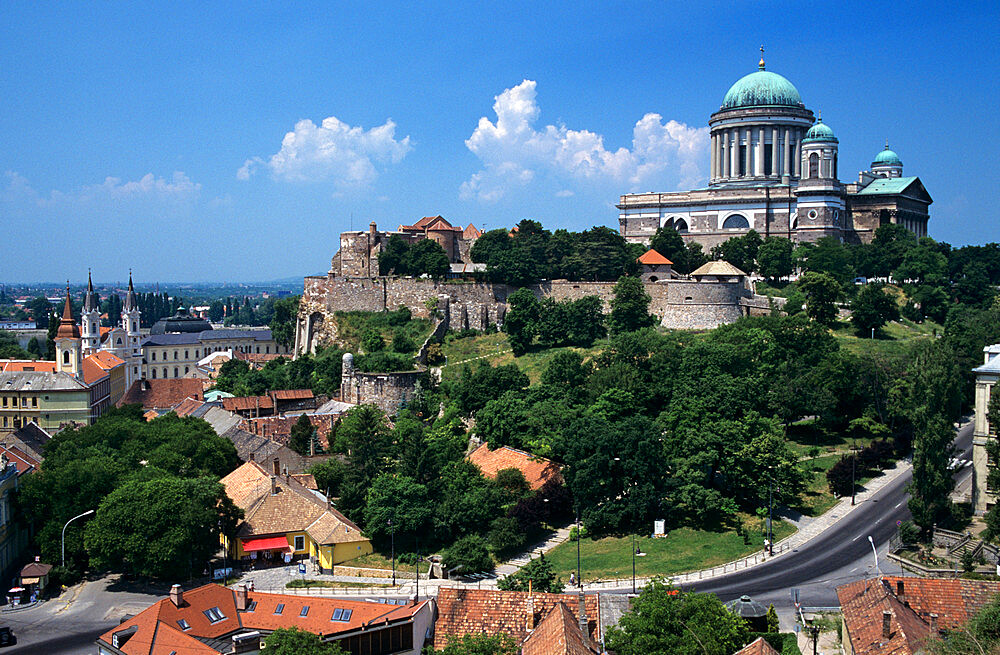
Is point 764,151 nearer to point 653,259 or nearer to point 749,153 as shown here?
point 749,153

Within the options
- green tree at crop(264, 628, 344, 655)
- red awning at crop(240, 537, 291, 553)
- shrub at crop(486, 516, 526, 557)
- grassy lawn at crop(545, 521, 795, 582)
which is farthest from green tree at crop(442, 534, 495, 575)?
green tree at crop(264, 628, 344, 655)

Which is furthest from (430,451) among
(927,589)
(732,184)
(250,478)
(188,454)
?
(732,184)

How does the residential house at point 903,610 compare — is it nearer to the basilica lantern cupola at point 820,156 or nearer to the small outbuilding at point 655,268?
the small outbuilding at point 655,268

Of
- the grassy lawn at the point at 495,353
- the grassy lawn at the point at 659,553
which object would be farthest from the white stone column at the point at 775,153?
the grassy lawn at the point at 659,553

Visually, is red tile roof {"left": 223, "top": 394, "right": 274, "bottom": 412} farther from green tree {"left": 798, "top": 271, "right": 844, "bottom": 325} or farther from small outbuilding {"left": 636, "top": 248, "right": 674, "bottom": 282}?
green tree {"left": 798, "top": 271, "right": 844, "bottom": 325}

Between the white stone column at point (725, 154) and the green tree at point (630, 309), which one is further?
the white stone column at point (725, 154)

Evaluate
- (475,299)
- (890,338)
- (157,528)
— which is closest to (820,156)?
(890,338)
